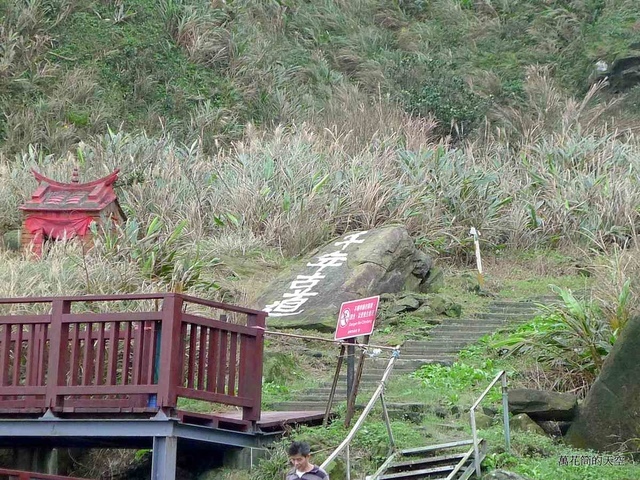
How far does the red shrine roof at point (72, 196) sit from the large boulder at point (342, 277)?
306 centimetres

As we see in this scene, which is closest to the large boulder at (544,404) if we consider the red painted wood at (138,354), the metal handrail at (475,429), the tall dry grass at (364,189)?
the metal handrail at (475,429)

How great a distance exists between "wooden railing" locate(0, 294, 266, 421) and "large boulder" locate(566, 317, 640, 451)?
10.0 feet

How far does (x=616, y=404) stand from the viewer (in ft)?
38.4

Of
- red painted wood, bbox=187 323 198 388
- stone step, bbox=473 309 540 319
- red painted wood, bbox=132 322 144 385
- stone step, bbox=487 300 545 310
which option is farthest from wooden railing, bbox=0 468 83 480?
stone step, bbox=487 300 545 310

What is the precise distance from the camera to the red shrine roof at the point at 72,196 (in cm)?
1911

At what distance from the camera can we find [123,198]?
2225 centimetres

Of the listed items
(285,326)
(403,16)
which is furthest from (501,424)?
(403,16)

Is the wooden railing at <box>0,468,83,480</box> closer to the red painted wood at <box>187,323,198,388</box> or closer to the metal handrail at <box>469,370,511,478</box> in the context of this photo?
the red painted wood at <box>187,323,198,388</box>

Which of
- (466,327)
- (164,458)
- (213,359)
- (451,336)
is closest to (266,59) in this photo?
(466,327)

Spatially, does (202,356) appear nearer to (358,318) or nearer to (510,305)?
(358,318)

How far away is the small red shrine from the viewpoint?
18.9 metres

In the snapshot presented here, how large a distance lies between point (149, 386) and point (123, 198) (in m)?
Result: 11.4

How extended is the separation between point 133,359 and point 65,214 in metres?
8.00

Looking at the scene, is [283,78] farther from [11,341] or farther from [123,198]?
[11,341]
